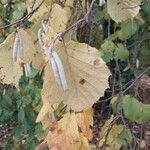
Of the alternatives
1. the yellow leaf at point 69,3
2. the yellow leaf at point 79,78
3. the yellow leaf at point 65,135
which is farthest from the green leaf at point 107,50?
the yellow leaf at point 79,78

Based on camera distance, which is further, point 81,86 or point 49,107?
point 49,107

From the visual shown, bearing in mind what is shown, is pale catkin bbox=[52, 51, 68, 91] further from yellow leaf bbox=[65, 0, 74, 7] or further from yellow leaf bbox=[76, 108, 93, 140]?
yellow leaf bbox=[65, 0, 74, 7]

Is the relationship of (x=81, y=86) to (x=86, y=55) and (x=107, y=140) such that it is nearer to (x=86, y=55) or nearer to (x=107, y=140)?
(x=86, y=55)

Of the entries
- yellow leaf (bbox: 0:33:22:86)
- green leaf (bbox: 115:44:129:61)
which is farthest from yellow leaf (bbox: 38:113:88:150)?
green leaf (bbox: 115:44:129:61)

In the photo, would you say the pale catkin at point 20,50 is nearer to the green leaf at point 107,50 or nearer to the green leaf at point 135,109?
the green leaf at point 135,109

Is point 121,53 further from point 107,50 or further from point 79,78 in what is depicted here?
point 79,78

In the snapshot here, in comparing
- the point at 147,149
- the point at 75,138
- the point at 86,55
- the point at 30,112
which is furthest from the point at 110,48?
the point at 86,55
